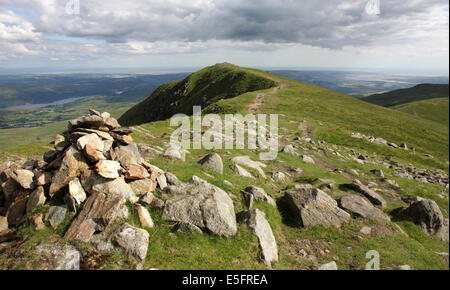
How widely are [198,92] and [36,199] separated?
11996 centimetres

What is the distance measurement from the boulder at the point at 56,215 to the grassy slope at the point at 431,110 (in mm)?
167180

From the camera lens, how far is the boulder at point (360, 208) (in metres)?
18.5

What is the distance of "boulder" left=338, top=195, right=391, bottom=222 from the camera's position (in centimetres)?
1845

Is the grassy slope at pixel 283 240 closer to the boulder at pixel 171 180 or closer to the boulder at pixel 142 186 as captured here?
the boulder at pixel 171 180

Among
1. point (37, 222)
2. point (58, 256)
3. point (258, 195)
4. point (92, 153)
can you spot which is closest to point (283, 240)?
point (258, 195)

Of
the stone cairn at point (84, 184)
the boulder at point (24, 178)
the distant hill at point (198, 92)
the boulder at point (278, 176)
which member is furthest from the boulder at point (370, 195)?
the distant hill at point (198, 92)

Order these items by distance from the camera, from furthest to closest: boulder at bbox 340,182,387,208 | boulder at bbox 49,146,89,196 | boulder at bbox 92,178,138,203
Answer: boulder at bbox 340,182,387,208, boulder at bbox 49,146,89,196, boulder at bbox 92,178,138,203

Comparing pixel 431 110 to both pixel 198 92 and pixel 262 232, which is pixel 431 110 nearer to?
pixel 198 92

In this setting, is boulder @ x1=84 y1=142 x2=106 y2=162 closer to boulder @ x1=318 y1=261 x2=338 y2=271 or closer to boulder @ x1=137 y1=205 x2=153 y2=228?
boulder @ x1=137 y1=205 x2=153 y2=228

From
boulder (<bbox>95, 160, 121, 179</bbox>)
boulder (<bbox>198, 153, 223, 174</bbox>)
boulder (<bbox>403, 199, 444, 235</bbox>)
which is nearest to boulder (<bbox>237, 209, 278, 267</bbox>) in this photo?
boulder (<bbox>198, 153, 223, 174</bbox>)

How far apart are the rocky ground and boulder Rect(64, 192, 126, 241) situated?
→ 1.8 inches

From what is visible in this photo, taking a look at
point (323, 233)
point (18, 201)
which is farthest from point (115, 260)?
point (323, 233)
